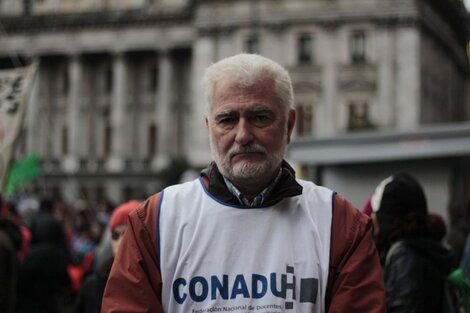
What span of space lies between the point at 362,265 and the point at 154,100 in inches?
2246

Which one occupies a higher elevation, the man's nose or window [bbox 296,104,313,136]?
window [bbox 296,104,313,136]

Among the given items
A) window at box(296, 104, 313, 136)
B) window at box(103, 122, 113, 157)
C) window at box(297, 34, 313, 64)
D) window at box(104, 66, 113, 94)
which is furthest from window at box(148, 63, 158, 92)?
window at box(296, 104, 313, 136)

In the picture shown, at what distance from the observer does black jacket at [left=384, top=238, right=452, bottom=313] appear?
436cm

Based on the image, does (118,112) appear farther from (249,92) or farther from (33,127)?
(249,92)

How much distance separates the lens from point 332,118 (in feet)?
166

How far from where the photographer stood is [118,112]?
5888cm

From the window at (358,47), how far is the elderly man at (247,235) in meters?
47.6

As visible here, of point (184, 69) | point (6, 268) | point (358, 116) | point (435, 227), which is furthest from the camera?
point (184, 69)

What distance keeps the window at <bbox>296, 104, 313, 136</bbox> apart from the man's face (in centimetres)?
4741

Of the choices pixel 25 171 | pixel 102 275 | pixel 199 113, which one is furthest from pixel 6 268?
pixel 199 113

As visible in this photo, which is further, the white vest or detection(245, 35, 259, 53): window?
detection(245, 35, 259, 53): window

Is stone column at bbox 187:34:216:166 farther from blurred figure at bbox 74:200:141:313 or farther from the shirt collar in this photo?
the shirt collar

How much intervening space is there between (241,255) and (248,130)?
45 centimetres

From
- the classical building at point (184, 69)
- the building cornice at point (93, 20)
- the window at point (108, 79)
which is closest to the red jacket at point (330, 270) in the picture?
the classical building at point (184, 69)
